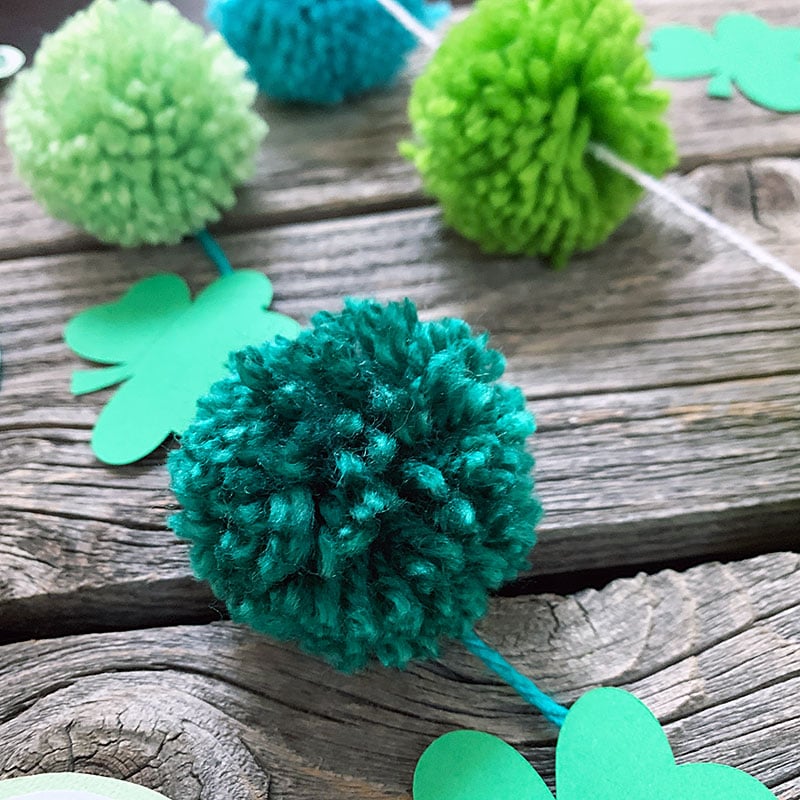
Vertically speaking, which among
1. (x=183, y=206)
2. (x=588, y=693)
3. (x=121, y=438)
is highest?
(x=183, y=206)

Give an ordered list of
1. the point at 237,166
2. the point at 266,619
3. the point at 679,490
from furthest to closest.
Result: the point at 237,166
the point at 679,490
the point at 266,619

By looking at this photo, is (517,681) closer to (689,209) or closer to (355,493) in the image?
(355,493)

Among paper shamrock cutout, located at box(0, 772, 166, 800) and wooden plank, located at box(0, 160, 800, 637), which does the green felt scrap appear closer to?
wooden plank, located at box(0, 160, 800, 637)

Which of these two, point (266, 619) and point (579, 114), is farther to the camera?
point (579, 114)

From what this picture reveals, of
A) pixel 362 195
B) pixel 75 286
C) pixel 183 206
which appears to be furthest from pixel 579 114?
pixel 75 286

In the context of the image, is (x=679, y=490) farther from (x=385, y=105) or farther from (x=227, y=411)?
(x=385, y=105)

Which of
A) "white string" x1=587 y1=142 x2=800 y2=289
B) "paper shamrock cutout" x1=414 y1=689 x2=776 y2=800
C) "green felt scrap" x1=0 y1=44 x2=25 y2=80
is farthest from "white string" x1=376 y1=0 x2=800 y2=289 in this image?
"green felt scrap" x1=0 y1=44 x2=25 y2=80

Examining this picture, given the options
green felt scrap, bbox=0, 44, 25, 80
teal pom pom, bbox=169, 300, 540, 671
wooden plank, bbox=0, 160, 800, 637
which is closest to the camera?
teal pom pom, bbox=169, 300, 540, 671

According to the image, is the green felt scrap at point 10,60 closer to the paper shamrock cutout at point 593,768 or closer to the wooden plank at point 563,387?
the wooden plank at point 563,387
